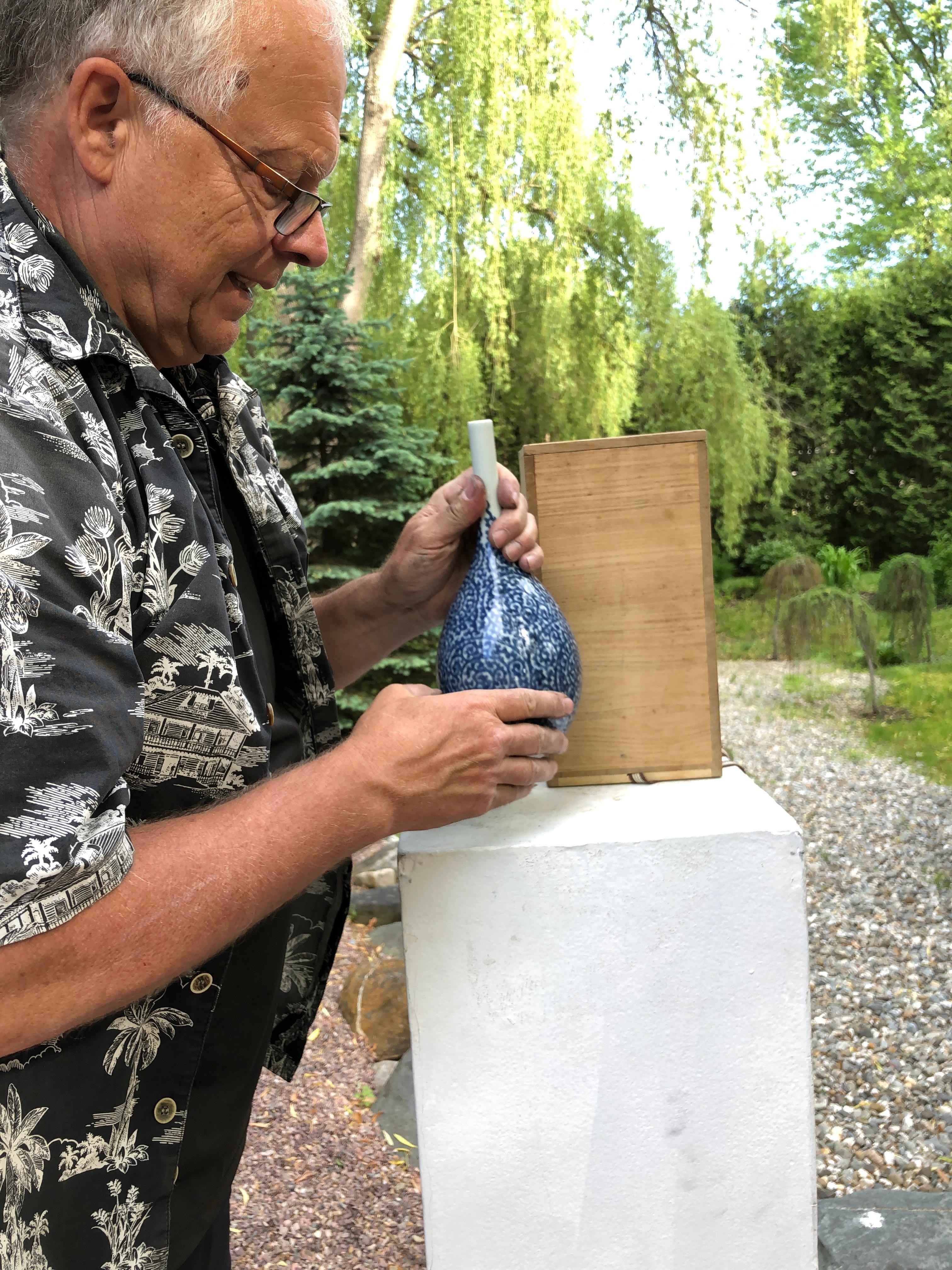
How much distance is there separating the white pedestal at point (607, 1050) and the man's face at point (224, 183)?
57cm

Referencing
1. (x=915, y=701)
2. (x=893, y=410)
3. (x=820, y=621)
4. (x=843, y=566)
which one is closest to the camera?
(x=915, y=701)

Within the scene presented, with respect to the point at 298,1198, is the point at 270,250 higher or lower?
higher

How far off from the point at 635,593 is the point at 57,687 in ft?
2.29

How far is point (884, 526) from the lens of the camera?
8477mm

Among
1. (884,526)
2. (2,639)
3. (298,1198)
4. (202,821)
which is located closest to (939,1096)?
(298,1198)

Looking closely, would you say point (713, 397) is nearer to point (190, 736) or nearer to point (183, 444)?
point (183, 444)

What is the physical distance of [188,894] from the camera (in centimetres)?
74

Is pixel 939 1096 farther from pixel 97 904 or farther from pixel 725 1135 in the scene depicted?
pixel 97 904

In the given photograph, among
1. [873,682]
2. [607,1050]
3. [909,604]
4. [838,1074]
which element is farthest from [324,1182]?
[909,604]

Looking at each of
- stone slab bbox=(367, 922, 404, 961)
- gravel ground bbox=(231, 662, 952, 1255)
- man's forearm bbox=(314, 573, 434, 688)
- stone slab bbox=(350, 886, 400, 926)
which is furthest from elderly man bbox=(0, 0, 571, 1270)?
stone slab bbox=(350, 886, 400, 926)

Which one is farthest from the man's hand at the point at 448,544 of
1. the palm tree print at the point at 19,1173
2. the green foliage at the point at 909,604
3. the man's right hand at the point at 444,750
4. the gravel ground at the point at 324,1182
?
the green foliage at the point at 909,604

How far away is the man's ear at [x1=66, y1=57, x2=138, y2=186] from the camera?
82cm

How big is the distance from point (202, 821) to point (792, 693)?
5975mm

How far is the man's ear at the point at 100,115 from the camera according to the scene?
820mm
